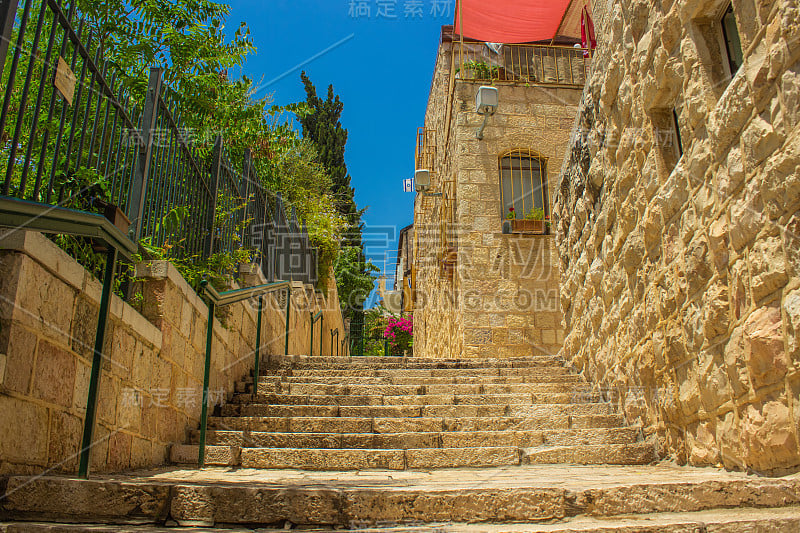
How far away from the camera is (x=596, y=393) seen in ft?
16.0

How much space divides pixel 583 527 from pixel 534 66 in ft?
31.6

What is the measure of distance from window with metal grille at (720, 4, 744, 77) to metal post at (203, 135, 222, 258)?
11.9ft

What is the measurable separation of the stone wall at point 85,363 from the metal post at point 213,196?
66 centimetres

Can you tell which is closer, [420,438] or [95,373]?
[95,373]

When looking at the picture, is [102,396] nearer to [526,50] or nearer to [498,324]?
[498,324]

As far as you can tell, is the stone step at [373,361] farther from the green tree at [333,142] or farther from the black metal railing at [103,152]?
the green tree at [333,142]

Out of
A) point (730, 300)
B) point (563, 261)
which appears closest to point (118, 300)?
point (730, 300)

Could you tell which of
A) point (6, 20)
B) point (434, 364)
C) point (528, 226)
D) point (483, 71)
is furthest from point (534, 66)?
point (6, 20)

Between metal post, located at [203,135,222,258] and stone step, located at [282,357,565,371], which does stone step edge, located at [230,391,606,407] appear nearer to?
stone step, located at [282,357,565,371]

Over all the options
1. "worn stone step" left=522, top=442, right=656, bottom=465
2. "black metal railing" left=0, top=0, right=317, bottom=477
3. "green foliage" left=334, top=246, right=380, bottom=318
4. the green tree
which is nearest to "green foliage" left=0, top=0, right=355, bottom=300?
"black metal railing" left=0, top=0, right=317, bottom=477

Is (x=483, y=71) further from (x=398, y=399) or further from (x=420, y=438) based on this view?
(x=420, y=438)

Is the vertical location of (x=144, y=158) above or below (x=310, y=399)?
above

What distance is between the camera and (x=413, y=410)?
4480 millimetres

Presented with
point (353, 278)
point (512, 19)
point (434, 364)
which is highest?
point (512, 19)
